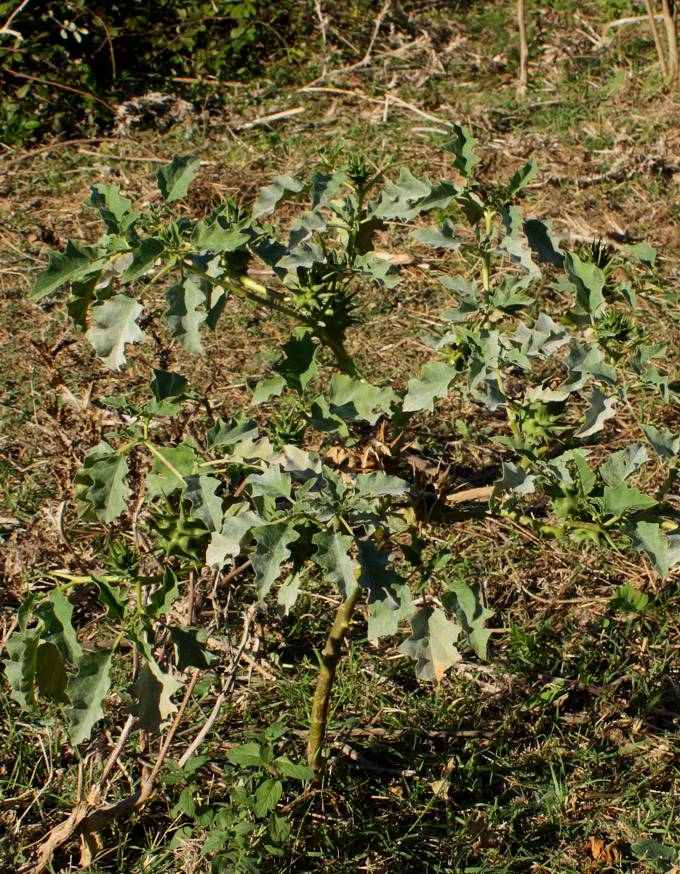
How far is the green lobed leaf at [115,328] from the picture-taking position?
1.60m

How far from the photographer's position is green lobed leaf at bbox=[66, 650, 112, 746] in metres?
1.50

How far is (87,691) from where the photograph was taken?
5.01 ft

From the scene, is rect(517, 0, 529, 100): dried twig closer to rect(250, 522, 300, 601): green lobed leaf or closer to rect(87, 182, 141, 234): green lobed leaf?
rect(87, 182, 141, 234): green lobed leaf

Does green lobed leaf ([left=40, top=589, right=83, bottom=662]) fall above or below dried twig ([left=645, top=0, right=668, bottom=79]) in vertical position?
above

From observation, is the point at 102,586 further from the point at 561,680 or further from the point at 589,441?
the point at 589,441

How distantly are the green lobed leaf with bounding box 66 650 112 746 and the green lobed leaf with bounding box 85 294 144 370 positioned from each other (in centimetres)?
48

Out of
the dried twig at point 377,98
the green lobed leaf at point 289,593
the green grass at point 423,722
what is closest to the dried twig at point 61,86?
the dried twig at point 377,98

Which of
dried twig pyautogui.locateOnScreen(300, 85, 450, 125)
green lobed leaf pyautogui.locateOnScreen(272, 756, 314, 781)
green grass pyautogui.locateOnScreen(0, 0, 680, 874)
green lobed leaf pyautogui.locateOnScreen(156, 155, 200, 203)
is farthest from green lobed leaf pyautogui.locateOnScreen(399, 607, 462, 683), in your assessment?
dried twig pyautogui.locateOnScreen(300, 85, 450, 125)

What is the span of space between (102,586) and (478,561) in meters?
1.43

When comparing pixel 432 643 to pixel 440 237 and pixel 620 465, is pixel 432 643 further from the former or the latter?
pixel 440 237

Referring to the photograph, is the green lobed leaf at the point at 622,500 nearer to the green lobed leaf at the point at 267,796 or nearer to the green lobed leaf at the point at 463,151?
the green lobed leaf at the point at 463,151

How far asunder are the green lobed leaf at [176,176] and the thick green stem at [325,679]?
0.80 meters

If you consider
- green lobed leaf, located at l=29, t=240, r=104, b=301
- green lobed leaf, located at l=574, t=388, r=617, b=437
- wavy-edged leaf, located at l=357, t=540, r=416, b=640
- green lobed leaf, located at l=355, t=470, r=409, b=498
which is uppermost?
green lobed leaf, located at l=29, t=240, r=104, b=301

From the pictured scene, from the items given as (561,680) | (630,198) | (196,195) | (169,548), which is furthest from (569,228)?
(169,548)
